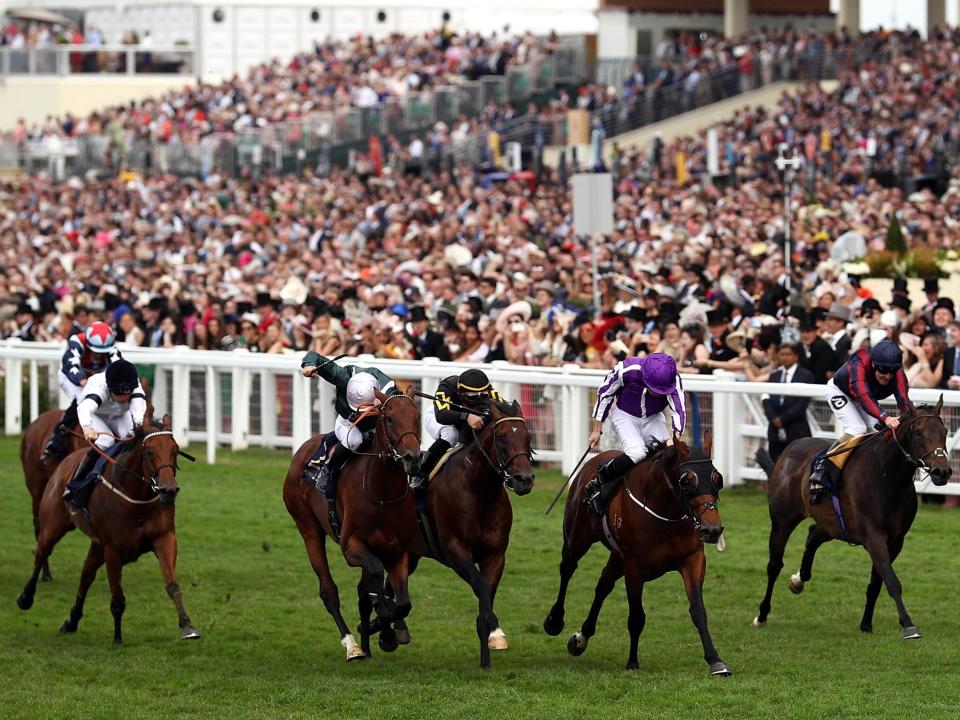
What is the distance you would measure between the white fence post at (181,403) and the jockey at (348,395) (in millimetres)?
8294

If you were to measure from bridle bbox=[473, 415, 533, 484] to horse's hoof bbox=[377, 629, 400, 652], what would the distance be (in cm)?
99

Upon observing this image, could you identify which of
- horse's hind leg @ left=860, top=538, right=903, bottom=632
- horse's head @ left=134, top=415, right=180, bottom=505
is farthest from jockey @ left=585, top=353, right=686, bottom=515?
horse's head @ left=134, top=415, right=180, bottom=505

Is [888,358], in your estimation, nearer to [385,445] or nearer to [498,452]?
[498,452]

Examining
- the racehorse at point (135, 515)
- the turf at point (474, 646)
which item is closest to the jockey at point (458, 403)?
the turf at point (474, 646)

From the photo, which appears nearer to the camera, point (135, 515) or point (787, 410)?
point (135, 515)

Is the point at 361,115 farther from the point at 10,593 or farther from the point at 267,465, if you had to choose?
the point at 10,593

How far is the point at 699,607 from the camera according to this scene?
921cm

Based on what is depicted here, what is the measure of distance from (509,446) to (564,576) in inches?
53.8

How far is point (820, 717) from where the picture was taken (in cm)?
820

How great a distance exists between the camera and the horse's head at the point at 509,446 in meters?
9.17

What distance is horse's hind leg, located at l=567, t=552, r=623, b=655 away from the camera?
984 cm

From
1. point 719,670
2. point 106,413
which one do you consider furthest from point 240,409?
point 719,670

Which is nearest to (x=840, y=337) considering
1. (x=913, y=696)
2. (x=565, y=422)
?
(x=565, y=422)

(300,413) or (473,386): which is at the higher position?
(473,386)
